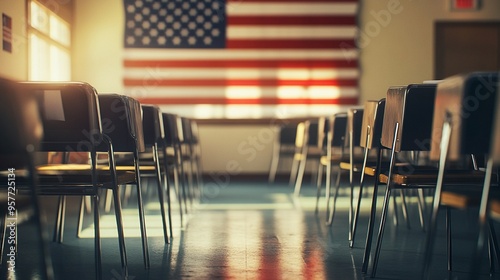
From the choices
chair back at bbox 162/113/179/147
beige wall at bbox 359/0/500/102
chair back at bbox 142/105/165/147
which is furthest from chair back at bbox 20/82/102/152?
beige wall at bbox 359/0/500/102

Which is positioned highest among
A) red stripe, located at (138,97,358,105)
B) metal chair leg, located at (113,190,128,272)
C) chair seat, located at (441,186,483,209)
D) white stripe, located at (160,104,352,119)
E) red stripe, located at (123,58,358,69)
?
red stripe, located at (123,58,358,69)

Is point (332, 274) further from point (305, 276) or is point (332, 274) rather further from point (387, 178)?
point (387, 178)

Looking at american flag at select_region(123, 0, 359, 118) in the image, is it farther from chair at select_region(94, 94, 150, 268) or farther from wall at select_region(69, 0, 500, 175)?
chair at select_region(94, 94, 150, 268)

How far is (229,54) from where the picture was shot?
841cm

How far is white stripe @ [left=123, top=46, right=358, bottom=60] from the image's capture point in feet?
27.3

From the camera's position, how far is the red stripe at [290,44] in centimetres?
841

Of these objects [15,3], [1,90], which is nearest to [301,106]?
[15,3]

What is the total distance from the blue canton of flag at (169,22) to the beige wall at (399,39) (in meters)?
1.96

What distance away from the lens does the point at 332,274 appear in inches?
102

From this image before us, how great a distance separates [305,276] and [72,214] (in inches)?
101

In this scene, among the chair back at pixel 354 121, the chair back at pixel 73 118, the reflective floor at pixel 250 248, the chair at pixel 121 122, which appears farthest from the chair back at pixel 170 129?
the chair back at pixel 73 118

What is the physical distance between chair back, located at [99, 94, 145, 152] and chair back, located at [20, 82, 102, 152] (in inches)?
12.5

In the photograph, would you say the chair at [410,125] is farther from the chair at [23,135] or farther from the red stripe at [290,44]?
the red stripe at [290,44]

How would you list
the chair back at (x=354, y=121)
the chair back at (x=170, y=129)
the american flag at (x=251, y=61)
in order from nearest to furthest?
the chair back at (x=354, y=121)
the chair back at (x=170, y=129)
the american flag at (x=251, y=61)
